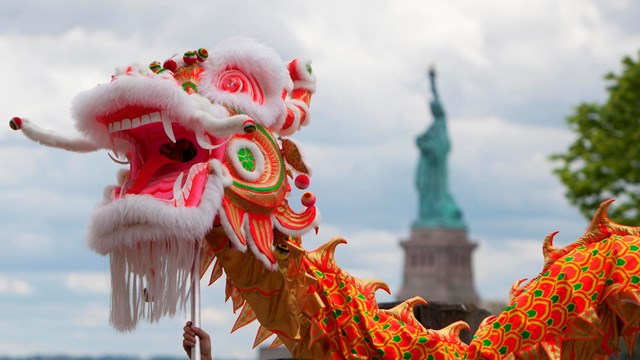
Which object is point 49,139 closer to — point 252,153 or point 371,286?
point 252,153

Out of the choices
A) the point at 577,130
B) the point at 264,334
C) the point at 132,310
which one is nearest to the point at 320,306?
the point at 264,334

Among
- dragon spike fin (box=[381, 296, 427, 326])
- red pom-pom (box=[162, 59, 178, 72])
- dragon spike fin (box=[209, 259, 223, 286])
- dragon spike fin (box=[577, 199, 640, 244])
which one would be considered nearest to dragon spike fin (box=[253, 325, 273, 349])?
dragon spike fin (box=[209, 259, 223, 286])

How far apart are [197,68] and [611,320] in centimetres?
209

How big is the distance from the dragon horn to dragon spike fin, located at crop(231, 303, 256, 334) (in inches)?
37.2

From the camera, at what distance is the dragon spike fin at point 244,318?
469cm

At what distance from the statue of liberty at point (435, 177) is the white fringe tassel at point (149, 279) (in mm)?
34164

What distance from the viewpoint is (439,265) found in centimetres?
3669

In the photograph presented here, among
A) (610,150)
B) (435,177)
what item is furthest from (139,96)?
(435,177)

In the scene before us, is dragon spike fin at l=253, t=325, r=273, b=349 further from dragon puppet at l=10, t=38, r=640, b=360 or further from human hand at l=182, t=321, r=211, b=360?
human hand at l=182, t=321, r=211, b=360

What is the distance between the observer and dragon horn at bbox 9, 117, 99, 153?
4234 millimetres

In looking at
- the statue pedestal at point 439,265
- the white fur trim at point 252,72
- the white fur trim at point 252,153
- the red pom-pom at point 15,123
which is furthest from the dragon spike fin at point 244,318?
the statue pedestal at point 439,265

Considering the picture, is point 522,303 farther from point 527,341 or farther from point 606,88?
point 606,88

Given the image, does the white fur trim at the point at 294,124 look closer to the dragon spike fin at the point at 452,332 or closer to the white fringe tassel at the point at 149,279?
the white fringe tassel at the point at 149,279

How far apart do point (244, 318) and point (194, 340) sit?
66 centimetres
